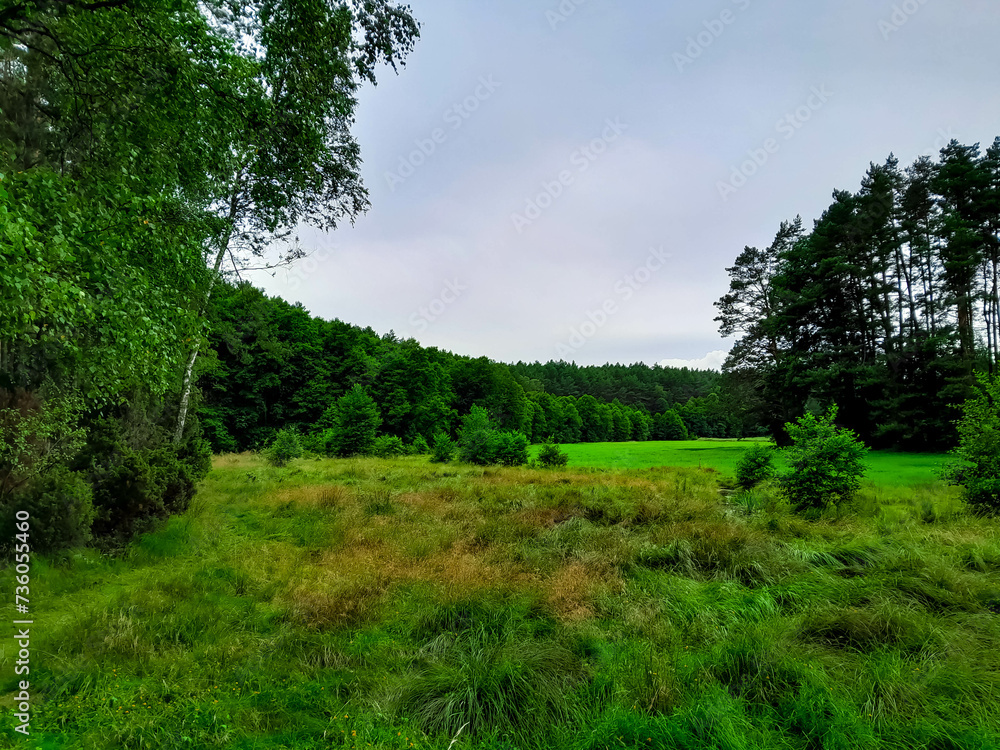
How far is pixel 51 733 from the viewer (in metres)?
2.86

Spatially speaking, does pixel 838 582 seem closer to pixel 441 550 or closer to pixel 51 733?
pixel 441 550

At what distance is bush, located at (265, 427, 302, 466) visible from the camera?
23172 mm

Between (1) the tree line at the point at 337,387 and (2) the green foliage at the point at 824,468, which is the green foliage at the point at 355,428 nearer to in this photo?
(1) the tree line at the point at 337,387

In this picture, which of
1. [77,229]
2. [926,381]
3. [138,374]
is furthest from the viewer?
[926,381]

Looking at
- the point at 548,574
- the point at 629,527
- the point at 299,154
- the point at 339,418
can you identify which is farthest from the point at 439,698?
the point at 339,418

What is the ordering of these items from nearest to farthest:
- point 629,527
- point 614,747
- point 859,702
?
point 614,747 → point 859,702 → point 629,527

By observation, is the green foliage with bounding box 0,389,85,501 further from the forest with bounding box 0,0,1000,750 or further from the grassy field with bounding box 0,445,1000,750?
the grassy field with bounding box 0,445,1000,750

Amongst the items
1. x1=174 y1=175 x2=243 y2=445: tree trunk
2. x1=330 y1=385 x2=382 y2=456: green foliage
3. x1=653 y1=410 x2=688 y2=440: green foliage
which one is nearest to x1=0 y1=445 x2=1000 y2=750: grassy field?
x1=174 y1=175 x2=243 y2=445: tree trunk

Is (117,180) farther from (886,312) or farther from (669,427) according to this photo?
(669,427)

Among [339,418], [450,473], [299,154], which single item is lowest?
[450,473]

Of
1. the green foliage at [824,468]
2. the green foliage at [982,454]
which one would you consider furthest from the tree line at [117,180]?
the green foliage at [982,454]

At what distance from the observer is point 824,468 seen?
9.88 metres

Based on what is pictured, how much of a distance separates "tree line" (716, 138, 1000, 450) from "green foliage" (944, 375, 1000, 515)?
12748 millimetres

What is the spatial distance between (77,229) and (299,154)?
4.06m
